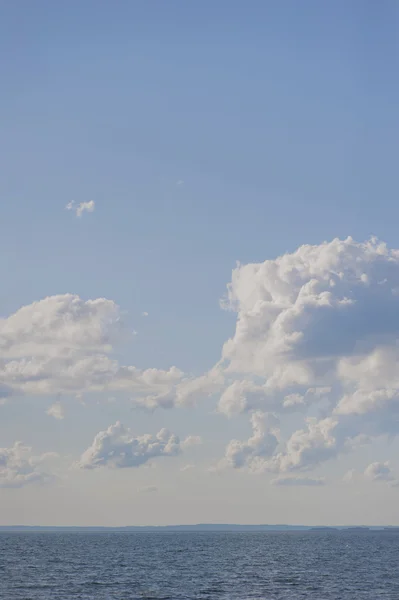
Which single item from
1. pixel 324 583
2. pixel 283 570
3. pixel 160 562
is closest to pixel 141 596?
pixel 324 583

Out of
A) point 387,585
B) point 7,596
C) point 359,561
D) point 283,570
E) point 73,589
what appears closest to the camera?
point 7,596

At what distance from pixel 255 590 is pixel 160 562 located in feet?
211

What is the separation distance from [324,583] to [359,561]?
63.8 m

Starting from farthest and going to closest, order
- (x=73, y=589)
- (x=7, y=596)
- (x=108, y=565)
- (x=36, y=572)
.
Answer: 1. (x=108, y=565)
2. (x=36, y=572)
3. (x=73, y=589)
4. (x=7, y=596)

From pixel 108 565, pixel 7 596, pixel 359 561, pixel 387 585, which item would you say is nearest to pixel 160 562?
pixel 108 565

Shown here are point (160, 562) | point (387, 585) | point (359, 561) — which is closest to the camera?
point (387, 585)

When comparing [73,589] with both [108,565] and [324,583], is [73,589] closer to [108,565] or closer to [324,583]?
[324,583]

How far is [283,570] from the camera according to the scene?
14012 centimetres

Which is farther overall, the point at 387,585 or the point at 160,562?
the point at 160,562

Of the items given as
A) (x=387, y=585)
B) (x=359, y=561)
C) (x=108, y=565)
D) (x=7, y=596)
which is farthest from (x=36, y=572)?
(x=359, y=561)

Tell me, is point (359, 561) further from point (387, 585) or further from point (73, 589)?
point (73, 589)

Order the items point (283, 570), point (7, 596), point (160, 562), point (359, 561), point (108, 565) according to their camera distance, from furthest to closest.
Answer: point (359, 561), point (160, 562), point (108, 565), point (283, 570), point (7, 596)

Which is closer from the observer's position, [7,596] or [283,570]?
[7,596]

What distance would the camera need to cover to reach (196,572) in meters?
135
